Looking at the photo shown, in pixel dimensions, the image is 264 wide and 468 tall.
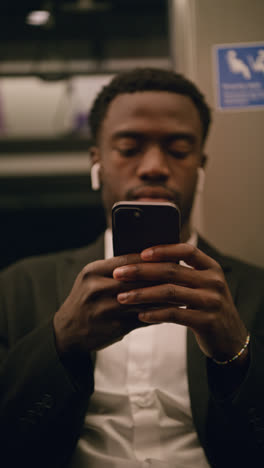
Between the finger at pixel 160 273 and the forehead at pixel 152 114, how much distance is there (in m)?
0.53

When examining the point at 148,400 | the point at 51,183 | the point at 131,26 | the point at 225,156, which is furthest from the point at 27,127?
the point at 148,400

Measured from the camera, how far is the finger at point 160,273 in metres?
0.67

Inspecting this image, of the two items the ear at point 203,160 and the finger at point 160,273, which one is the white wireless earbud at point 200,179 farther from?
the finger at point 160,273

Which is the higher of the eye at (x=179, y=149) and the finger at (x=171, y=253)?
the eye at (x=179, y=149)

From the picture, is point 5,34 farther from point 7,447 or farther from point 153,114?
point 7,447

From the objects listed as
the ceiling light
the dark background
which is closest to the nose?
the dark background

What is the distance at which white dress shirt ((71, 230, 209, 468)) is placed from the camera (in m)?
0.91

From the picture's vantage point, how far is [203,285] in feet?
2.31

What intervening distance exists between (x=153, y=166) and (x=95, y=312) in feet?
1.60

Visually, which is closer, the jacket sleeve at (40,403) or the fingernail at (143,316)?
the fingernail at (143,316)

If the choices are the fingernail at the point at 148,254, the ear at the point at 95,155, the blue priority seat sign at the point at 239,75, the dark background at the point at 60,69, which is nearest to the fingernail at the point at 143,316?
the fingernail at the point at 148,254

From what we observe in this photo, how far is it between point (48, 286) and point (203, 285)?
0.55 meters

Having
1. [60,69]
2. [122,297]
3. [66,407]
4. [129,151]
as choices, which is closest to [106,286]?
[122,297]

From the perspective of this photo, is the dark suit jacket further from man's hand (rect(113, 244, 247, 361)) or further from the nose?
the nose
